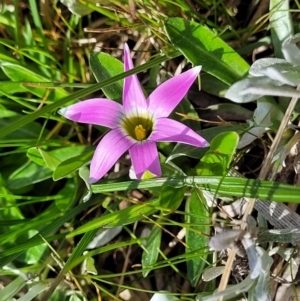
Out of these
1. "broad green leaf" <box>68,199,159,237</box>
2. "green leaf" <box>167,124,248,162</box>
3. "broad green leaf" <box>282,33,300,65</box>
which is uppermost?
"broad green leaf" <box>282,33,300,65</box>

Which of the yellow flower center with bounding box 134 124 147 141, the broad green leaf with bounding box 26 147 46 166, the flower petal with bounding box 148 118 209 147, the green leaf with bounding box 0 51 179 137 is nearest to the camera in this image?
the green leaf with bounding box 0 51 179 137

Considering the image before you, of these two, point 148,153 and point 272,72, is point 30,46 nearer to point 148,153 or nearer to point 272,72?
point 148,153

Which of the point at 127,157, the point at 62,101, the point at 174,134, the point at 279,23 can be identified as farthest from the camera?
the point at 127,157

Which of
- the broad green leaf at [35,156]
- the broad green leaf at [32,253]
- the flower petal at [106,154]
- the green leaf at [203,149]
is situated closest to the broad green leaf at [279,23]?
the green leaf at [203,149]

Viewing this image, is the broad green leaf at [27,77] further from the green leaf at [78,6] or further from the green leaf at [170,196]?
the green leaf at [170,196]

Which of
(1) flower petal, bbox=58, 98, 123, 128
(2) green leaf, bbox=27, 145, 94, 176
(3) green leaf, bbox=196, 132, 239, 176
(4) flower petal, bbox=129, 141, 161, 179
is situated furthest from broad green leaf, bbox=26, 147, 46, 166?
(3) green leaf, bbox=196, 132, 239, 176

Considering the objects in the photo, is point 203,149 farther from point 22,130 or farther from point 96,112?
point 22,130

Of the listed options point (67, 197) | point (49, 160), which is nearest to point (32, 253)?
point (67, 197)

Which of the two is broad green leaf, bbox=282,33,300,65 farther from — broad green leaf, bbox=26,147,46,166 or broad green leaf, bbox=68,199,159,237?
broad green leaf, bbox=26,147,46,166
